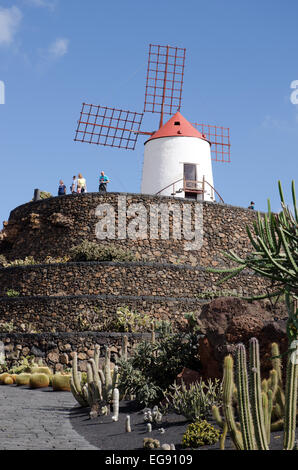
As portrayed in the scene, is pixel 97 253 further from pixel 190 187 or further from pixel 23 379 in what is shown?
pixel 190 187

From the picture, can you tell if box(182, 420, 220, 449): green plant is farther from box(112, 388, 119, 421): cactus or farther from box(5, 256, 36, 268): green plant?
box(5, 256, 36, 268): green plant

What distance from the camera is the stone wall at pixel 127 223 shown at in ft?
81.8

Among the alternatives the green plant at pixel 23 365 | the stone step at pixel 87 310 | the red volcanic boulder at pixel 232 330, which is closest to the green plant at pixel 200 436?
the red volcanic boulder at pixel 232 330

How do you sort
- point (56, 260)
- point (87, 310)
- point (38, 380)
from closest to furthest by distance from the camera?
point (38, 380)
point (87, 310)
point (56, 260)

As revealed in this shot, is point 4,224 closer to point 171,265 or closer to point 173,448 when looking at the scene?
point 171,265

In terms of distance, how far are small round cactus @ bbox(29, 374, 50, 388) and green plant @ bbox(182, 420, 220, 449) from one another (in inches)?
376

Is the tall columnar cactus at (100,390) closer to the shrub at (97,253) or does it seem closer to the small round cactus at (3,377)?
the small round cactus at (3,377)

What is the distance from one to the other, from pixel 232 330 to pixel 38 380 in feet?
27.4

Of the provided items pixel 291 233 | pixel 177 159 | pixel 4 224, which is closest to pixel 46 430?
pixel 291 233

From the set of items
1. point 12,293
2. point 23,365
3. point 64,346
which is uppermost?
point 12,293

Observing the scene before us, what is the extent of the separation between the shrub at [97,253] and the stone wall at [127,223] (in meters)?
1.04

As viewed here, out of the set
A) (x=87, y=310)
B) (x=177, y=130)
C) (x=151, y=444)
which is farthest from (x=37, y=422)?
(x=177, y=130)

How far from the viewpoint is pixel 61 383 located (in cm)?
1664

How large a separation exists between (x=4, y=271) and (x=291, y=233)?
61.1 feet
